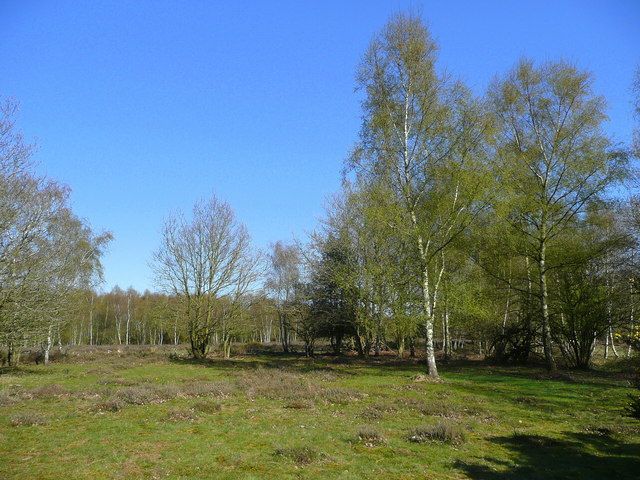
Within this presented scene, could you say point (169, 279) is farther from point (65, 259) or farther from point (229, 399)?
point (229, 399)

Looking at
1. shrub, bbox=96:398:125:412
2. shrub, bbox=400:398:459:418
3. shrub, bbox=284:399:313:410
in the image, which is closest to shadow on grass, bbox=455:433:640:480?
shrub, bbox=400:398:459:418

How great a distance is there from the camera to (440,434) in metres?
10.9

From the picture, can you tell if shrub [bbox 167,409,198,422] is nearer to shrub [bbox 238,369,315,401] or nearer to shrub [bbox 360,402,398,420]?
shrub [bbox 238,369,315,401]

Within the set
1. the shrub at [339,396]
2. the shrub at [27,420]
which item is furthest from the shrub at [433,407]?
the shrub at [27,420]

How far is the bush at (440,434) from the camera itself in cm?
1070

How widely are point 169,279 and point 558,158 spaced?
33.6 m

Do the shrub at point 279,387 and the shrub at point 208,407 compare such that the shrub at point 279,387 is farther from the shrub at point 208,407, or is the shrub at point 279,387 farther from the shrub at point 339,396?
the shrub at point 208,407

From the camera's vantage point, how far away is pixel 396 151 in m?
23.7

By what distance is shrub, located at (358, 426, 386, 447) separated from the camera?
10.5 meters

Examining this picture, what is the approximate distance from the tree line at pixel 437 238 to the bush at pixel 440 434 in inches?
189

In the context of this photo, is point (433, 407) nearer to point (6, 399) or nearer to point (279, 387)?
point (279, 387)

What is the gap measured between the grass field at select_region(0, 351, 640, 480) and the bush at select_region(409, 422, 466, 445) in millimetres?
34

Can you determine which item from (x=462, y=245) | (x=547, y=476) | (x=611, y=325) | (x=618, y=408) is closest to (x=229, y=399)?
(x=547, y=476)

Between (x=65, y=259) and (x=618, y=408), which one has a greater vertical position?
(x=65, y=259)
